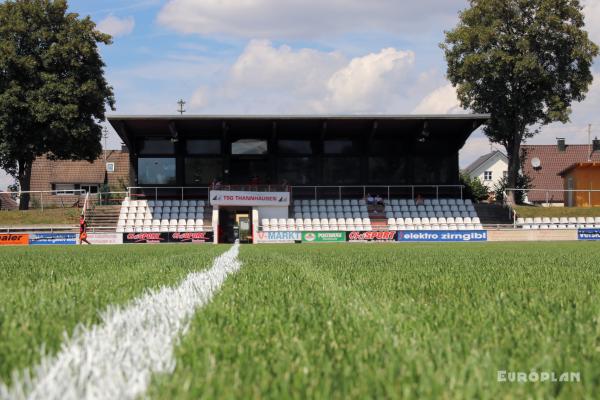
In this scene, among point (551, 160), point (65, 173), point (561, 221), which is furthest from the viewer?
point (551, 160)

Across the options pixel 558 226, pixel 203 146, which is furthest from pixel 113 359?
pixel 558 226

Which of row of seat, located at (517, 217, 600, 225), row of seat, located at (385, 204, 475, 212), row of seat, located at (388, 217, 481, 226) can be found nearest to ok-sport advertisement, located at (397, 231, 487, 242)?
row of seat, located at (388, 217, 481, 226)

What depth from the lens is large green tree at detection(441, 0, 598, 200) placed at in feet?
137

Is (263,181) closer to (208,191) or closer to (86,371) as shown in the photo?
(208,191)

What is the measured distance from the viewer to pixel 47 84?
4050 cm

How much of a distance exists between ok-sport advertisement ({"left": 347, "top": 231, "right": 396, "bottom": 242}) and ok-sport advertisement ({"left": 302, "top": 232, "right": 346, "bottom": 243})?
44 cm

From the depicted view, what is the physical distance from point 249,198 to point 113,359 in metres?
35.3

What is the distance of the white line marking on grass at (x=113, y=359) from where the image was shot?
5.90ft

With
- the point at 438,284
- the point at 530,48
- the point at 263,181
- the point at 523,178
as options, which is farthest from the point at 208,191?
the point at 438,284

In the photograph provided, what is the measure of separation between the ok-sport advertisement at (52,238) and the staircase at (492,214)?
23.1 meters

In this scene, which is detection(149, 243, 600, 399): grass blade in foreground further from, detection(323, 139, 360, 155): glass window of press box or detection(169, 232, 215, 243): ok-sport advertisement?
detection(323, 139, 360, 155): glass window of press box

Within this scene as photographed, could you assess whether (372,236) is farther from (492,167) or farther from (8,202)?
(8,202)

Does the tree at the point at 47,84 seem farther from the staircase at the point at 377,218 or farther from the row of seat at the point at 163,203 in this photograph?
the staircase at the point at 377,218

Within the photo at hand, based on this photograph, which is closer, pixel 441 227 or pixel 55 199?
pixel 441 227
